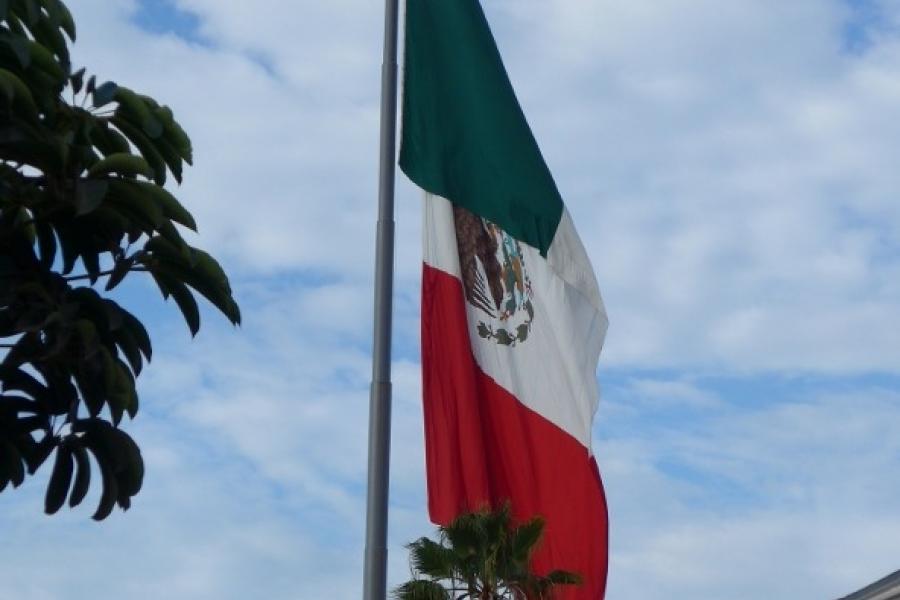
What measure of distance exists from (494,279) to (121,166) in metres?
5.09

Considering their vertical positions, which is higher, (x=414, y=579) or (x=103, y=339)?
(x=414, y=579)

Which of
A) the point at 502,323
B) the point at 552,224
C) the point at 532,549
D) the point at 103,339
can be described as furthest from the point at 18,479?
the point at 532,549

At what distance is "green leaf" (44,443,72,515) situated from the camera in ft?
40.4

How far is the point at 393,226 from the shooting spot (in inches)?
513

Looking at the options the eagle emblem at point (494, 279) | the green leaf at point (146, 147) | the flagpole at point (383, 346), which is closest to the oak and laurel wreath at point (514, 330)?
the eagle emblem at point (494, 279)

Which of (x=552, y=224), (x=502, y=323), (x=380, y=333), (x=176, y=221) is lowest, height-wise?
(x=380, y=333)

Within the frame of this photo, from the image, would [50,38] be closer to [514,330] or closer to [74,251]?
[74,251]

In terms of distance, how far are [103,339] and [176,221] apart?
3.29 feet

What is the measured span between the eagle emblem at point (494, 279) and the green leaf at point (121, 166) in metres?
4.22

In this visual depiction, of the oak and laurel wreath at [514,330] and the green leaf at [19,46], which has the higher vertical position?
the oak and laurel wreath at [514,330]

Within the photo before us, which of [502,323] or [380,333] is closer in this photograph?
[380,333]

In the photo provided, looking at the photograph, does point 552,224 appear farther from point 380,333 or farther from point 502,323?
point 380,333

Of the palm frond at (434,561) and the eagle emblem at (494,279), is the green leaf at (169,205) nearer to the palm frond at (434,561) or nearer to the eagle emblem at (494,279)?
the eagle emblem at (494,279)

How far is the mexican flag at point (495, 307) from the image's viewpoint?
15266 mm
